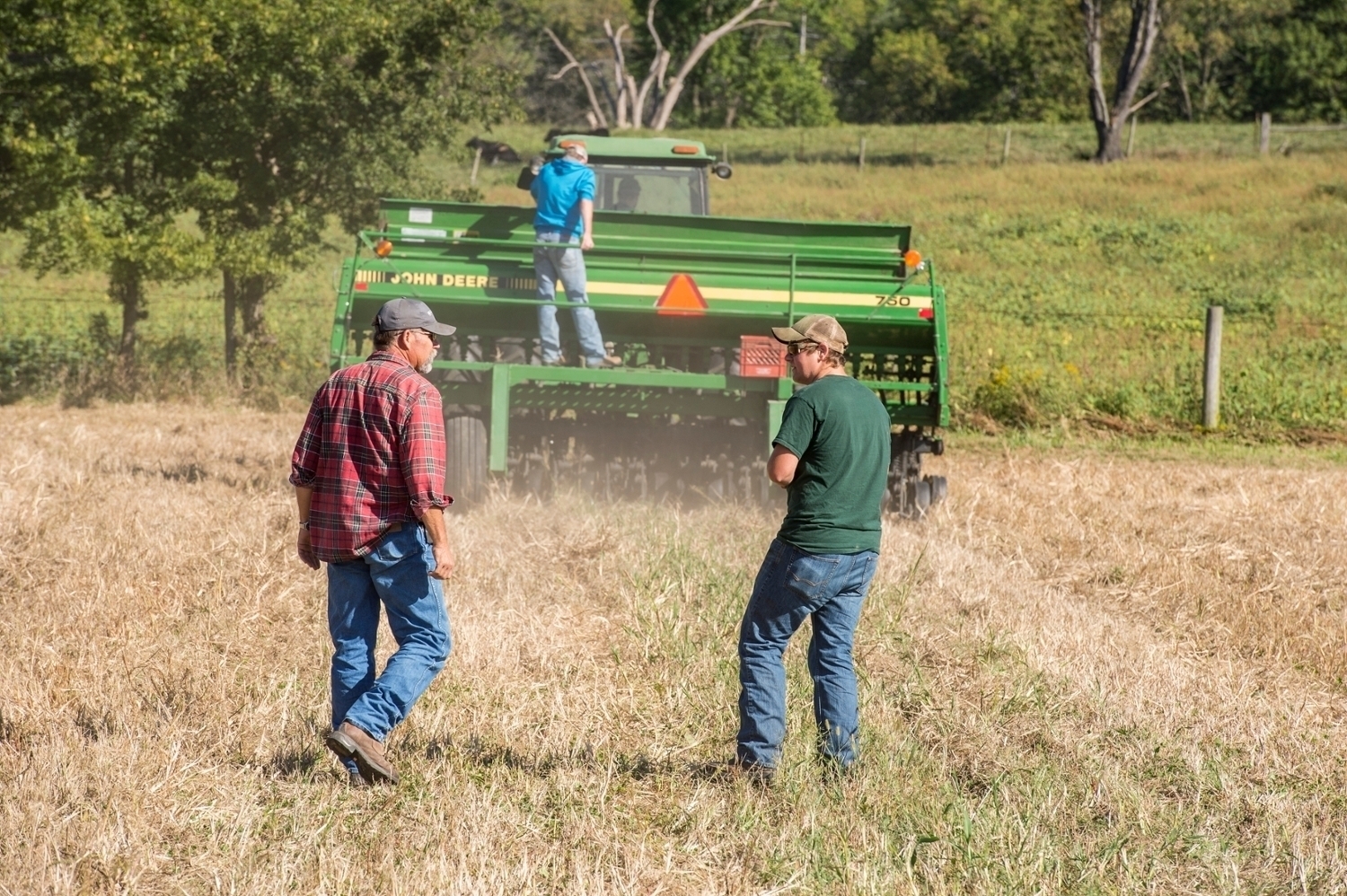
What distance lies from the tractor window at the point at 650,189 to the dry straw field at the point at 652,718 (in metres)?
3.74

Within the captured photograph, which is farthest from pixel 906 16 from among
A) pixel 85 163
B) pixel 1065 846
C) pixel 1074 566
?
pixel 1065 846

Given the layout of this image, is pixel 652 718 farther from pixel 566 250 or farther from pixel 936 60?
pixel 936 60

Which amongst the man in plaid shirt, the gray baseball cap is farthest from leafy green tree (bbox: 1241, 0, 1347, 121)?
the man in plaid shirt

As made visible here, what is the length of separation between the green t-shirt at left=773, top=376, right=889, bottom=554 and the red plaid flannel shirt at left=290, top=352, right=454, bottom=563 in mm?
1118

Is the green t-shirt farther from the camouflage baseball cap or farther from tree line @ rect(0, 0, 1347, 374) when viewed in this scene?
tree line @ rect(0, 0, 1347, 374)

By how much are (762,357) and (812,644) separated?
468 centimetres

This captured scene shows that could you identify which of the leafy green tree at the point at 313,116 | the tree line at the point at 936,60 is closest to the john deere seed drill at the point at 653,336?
the leafy green tree at the point at 313,116

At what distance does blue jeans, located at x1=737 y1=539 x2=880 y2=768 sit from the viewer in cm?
503

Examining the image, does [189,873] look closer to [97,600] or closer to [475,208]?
[97,600]

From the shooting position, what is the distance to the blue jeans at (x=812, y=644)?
503 cm

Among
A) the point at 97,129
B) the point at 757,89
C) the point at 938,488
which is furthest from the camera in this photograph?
the point at 757,89

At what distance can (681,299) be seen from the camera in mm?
10422

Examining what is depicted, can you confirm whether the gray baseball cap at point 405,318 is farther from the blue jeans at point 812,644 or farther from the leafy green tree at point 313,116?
the leafy green tree at point 313,116

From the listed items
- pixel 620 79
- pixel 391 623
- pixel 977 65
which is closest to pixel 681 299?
pixel 391 623
